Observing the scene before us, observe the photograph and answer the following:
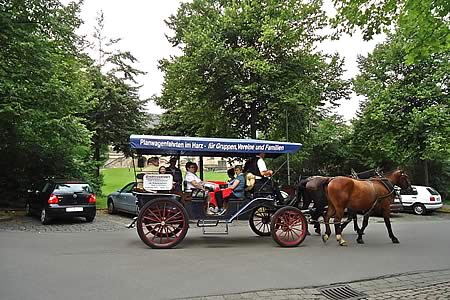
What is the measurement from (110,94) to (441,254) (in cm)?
1847

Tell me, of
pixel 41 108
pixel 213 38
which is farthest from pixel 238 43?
pixel 41 108

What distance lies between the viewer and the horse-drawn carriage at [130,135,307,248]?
9227mm

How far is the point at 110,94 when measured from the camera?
2273cm

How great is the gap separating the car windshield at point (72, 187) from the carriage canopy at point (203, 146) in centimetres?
473

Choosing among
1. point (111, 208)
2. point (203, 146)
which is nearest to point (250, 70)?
point (111, 208)

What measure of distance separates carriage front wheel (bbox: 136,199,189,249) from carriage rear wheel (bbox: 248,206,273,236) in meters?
1.98

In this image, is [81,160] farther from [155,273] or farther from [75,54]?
[155,273]

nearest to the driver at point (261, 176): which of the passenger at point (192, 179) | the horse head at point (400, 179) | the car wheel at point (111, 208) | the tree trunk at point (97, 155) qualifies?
the passenger at point (192, 179)

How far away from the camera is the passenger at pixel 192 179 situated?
977 cm

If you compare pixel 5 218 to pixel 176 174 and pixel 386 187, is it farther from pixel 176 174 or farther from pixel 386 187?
pixel 386 187

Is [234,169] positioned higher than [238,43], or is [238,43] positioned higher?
[238,43]

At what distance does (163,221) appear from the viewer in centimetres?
929

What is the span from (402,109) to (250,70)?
9.41 m

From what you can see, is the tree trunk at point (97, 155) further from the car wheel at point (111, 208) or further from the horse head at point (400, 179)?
the horse head at point (400, 179)
